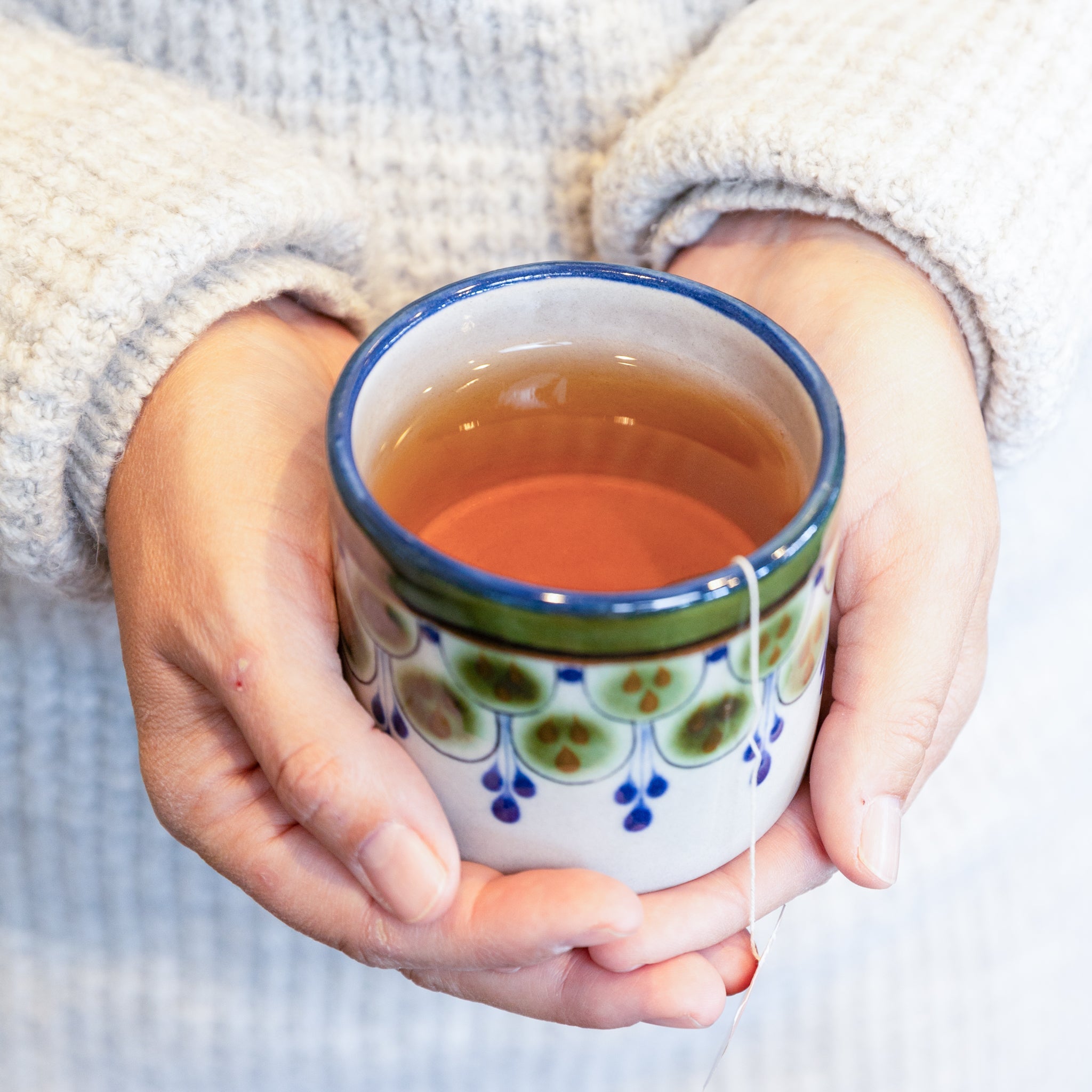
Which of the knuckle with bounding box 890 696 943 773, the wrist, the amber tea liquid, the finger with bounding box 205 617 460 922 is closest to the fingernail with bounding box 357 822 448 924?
the finger with bounding box 205 617 460 922

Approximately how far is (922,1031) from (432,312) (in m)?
0.65

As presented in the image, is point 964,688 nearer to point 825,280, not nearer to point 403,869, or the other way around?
point 825,280

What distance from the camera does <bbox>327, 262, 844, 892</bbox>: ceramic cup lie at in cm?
32

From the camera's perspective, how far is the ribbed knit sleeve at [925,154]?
22.4 inches

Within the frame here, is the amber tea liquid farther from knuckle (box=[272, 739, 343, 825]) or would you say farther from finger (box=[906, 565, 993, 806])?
finger (box=[906, 565, 993, 806])

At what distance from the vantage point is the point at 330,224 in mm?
599

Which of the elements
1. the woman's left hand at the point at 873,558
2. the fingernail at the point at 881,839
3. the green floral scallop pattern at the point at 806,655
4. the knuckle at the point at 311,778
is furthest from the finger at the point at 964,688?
the knuckle at the point at 311,778

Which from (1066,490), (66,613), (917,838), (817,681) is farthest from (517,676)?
(1066,490)

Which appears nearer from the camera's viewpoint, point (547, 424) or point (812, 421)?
point (812, 421)

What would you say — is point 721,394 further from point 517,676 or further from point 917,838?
point 917,838

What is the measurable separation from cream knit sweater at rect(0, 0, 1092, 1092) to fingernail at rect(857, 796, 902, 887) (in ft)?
0.92

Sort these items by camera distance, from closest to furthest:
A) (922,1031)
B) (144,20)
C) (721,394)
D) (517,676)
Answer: (517,676) → (721,394) → (144,20) → (922,1031)

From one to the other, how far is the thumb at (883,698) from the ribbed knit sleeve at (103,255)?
34cm

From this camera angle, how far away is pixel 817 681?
41 cm
